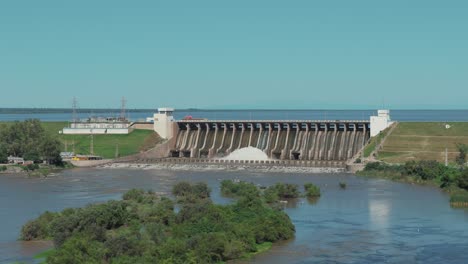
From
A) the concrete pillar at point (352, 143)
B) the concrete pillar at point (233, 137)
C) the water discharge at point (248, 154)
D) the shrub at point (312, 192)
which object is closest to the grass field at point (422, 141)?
the concrete pillar at point (352, 143)

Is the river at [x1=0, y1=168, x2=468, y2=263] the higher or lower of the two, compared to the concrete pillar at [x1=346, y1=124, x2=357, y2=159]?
lower

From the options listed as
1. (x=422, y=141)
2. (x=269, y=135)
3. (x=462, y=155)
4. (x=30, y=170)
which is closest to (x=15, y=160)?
(x=30, y=170)

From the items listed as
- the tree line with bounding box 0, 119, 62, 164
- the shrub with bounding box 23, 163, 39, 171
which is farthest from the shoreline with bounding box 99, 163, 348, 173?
the shrub with bounding box 23, 163, 39, 171

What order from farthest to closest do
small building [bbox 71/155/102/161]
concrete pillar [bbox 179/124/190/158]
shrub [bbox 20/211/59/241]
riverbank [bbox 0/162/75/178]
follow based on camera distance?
concrete pillar [bbox 179/124/190/158], small building [bbox 71/155/102/161], riverbank [bbox 0/162/75/178], shrub [bbox 20/211/59/241]

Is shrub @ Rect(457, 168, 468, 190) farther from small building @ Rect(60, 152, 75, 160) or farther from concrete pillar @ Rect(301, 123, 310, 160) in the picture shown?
small building @ Rect(60, 152, 75, 160)

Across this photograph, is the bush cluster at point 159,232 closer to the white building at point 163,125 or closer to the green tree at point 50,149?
the green tree at point 50,149
